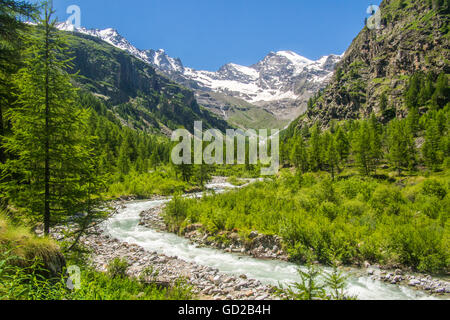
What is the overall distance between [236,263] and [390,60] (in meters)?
146

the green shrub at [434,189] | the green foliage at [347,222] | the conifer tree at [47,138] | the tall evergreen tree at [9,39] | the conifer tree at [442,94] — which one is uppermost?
the conifer tree at [442,94]

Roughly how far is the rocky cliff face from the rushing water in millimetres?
100647

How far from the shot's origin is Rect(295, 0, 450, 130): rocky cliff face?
3848 inches

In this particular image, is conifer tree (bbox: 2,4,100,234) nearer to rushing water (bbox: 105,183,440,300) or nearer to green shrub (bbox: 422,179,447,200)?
rushing water (bbox: 105,183,440,300)

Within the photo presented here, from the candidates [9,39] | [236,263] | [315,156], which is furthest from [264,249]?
[315,156]

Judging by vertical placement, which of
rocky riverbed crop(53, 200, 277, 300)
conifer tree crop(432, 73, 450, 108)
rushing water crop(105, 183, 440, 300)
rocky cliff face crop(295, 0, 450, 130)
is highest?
rocky cliff face crop(295, 0, 450, 130)

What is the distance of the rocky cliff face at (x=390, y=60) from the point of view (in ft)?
A: 321

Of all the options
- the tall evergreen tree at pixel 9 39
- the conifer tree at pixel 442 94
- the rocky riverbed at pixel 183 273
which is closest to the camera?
the tall evergreen tree at pixel 9 39

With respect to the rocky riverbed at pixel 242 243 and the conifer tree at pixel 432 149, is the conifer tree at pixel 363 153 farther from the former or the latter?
the rocky riverbed at pixel 242 243

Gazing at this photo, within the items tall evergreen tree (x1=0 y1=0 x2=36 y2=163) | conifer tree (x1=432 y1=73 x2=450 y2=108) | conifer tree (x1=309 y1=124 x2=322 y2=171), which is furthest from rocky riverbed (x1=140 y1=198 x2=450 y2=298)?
conifer tree (x1=432 y1=73 x2=450 y2=108)

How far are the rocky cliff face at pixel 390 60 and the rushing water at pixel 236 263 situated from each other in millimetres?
100647

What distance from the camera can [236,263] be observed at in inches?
569

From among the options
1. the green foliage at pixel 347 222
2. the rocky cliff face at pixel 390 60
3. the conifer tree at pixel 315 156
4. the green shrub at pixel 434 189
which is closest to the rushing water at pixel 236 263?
the green foliage at pixel 347 222

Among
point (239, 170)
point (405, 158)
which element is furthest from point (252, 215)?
point (239, 170)
